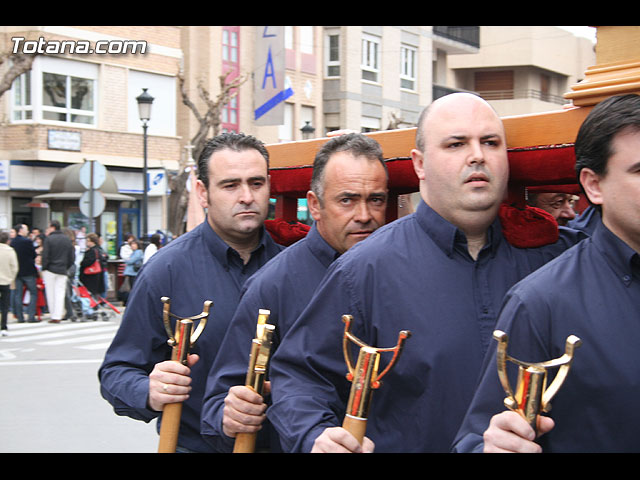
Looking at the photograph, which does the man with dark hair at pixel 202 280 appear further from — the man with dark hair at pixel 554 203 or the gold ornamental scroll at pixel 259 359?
the man with dark hair at pixel 554 203

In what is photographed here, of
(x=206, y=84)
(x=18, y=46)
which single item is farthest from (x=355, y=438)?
(x=206, y=84)

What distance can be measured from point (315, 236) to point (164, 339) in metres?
0.73

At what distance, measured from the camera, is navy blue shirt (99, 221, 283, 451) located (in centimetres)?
293

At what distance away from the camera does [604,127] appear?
1764mm

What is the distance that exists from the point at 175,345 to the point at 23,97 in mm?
19270

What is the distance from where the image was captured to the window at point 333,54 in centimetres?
2864

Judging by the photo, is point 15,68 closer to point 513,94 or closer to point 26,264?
point 26,264

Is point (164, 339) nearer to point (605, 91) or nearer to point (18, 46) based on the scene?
point (605, 91)

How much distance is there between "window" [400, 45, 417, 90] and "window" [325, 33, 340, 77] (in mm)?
2957

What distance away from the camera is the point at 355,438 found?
1829mm

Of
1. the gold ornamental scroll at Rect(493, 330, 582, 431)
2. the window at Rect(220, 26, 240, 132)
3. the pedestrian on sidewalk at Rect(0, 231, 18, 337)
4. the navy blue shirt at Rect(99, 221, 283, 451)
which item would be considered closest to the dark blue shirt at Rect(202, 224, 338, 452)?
the navy blue shirt at Rect(99, 221, 283, 451)

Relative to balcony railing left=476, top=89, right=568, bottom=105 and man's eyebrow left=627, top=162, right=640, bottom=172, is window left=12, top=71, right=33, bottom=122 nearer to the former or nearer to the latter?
balcony railing left=476, top=89, right=568, bottom=105

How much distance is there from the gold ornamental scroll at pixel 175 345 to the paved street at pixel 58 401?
12.7 feet
